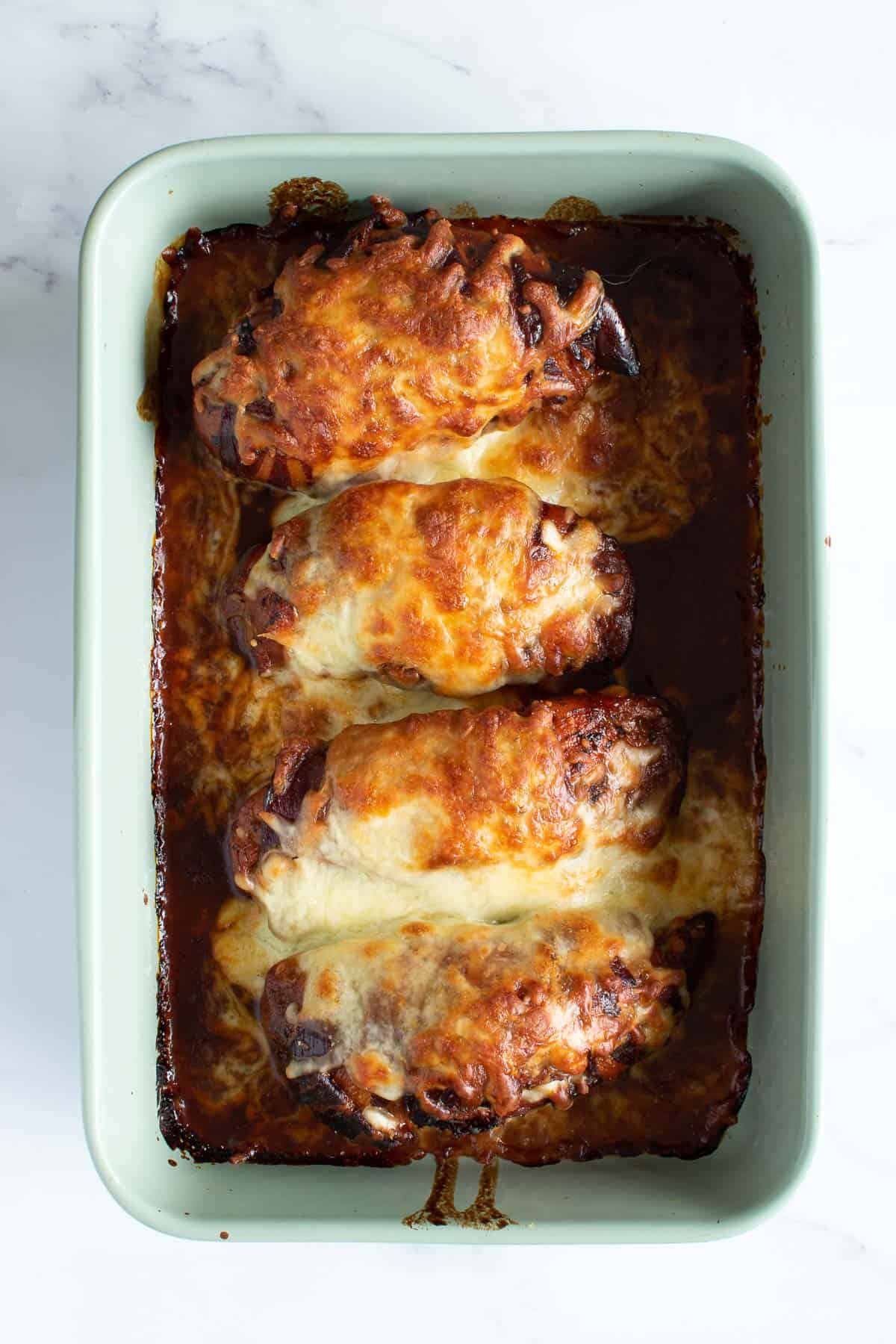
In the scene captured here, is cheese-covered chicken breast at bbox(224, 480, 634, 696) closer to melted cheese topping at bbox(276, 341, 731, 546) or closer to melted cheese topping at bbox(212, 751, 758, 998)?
melted cheese topping at bbox(276, 341, 731, 546)

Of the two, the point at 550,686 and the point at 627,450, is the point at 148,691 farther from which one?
the point at 627,450

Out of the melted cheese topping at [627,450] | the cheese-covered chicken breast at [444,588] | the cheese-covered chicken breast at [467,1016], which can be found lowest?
the cheese-covered chicken breast at [467,1016]

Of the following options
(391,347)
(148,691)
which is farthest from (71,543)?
(391,347)

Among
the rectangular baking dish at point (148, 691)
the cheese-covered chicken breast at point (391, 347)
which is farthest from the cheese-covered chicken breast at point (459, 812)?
the cheese-covered chicken breast at point (391, 347)

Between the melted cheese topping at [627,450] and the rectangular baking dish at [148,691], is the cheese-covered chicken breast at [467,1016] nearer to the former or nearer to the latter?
the rectangular baking dish at [148,691]

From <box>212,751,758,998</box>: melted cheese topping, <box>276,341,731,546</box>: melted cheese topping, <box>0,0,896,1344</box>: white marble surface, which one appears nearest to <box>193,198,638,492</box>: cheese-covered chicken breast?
<box>276,341,731,546</box>: melted cheese topping

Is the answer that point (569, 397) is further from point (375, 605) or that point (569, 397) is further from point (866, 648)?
point (866, 648)
